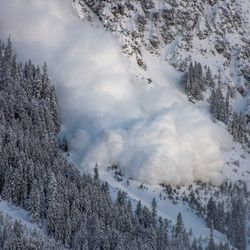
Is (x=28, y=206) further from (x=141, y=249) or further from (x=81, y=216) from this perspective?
(x=141, y=249)

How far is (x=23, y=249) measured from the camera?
173 meters

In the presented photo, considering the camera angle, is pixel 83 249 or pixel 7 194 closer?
pixel 83 249

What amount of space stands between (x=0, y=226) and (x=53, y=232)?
718 inches

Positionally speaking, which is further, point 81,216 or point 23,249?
point 81,216

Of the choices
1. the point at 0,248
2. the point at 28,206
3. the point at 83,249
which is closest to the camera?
the point at 0,248

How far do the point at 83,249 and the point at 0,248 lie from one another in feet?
72.7

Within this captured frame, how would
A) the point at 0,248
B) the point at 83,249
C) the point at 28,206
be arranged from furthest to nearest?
the point at 28,206, the point at 83,249, the point at 0,248

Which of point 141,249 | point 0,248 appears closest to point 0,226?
point 0,248

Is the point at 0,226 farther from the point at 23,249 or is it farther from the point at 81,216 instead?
Result: the point at 81,216

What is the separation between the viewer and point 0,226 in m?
178

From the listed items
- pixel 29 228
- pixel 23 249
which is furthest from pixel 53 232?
pixel 23 249

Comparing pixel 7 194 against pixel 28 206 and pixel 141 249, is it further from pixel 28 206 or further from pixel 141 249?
pixel 141 249

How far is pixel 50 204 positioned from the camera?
642 ft

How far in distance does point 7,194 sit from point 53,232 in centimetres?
1693
